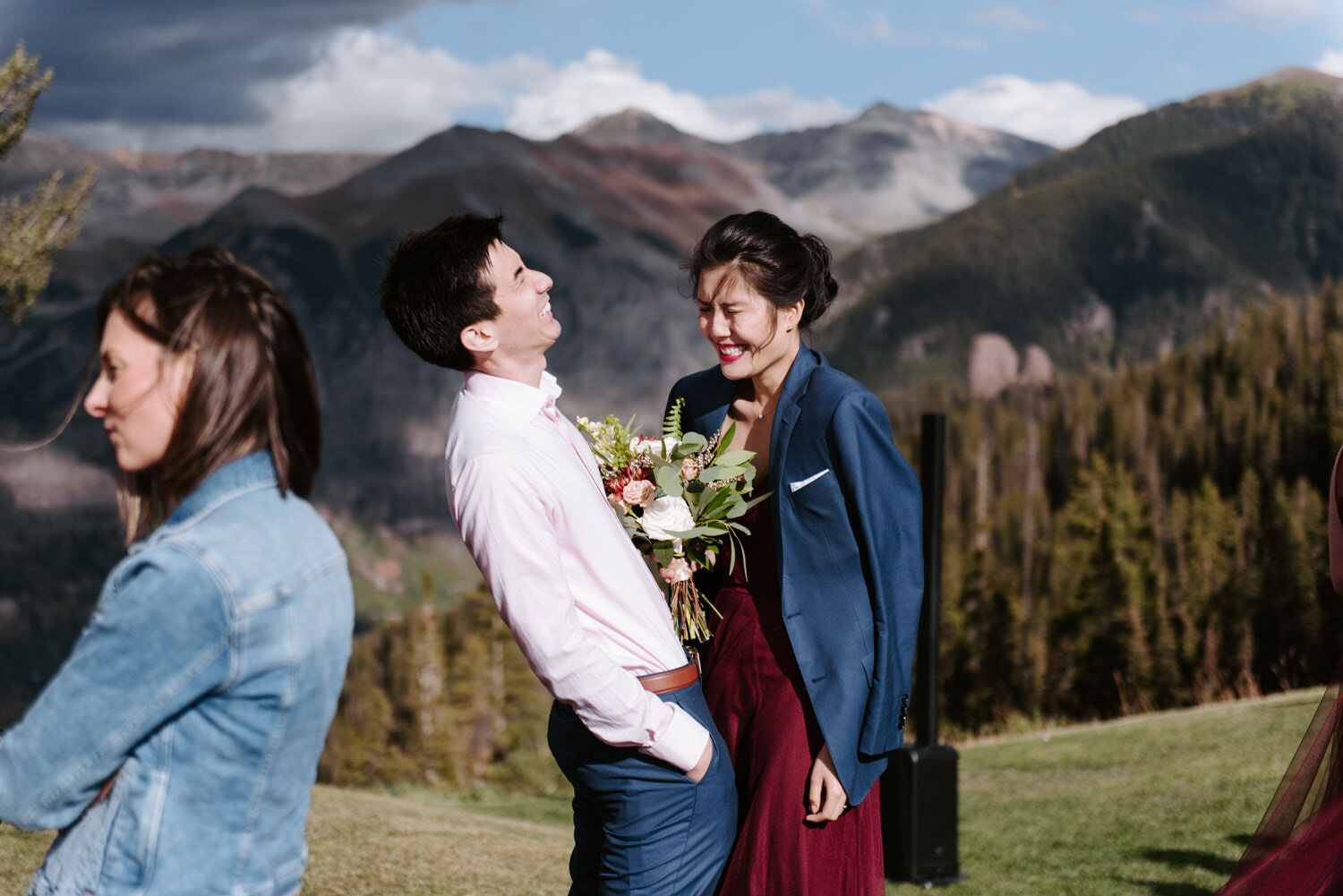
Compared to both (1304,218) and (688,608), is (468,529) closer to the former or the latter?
(688,608)

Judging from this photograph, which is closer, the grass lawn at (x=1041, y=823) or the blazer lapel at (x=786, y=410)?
the blazer lapel at (x=786, y=410)

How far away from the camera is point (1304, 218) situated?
119375 millimetres

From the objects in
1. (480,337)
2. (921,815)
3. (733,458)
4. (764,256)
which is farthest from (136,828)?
(921,815)

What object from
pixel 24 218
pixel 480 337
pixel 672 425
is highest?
pixel 24 218

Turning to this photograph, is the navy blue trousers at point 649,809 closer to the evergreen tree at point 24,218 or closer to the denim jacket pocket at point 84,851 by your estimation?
the denim jacket pocket at point 84,851

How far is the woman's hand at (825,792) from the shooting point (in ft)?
10.4

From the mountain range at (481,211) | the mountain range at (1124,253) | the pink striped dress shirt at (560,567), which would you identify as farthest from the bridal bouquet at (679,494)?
the mountain range at (1124,253)

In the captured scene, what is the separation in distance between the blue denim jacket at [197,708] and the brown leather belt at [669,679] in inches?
38.8

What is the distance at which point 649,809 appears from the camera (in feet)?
9.01

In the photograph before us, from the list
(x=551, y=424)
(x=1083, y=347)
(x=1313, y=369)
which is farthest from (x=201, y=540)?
(x=1083, y=347)

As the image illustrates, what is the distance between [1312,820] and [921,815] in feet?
9.78

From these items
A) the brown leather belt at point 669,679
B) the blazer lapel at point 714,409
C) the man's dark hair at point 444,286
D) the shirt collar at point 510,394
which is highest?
the man's dark hair at point 444,286

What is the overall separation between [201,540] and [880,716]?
1.98m

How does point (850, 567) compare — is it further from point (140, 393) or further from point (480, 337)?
point (140, 393)
